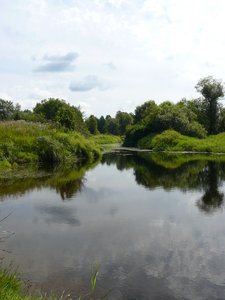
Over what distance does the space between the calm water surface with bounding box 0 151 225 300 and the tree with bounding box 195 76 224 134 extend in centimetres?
4472

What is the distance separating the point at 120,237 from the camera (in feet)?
26.7

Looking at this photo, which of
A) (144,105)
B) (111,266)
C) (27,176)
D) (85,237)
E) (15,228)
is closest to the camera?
(111,266)

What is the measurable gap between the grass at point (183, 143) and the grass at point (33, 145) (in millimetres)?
19470

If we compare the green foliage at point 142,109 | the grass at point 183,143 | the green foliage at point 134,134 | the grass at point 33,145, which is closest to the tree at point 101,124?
the green foliage at point 142,109

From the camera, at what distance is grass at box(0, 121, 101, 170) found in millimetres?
20350

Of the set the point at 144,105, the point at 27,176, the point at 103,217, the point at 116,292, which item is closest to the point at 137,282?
the point at 116,292

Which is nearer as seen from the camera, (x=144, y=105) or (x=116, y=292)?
(x=116, y=292)

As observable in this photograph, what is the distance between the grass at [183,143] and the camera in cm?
4084

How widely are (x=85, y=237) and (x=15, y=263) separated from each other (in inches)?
82.1

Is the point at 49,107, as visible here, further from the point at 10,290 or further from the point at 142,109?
the point at 10,290

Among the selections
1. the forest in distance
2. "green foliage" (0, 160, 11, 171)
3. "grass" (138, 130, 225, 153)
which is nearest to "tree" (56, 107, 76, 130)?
the forest in distance

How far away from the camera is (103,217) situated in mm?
10109

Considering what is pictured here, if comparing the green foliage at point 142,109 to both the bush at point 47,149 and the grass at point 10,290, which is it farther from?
the grass at point 10,290

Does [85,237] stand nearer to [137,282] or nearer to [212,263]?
[137,282]
